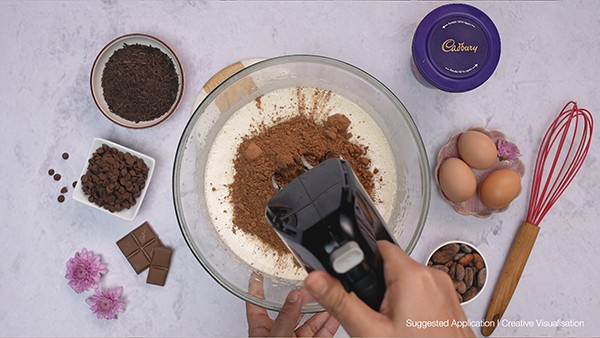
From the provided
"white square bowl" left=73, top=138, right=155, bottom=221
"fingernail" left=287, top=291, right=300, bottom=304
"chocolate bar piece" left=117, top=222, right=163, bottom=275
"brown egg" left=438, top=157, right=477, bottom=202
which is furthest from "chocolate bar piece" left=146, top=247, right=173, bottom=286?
"brown egg" left=438, top=157, right=477, bottom=202

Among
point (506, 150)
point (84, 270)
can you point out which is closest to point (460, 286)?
point (506, 150)

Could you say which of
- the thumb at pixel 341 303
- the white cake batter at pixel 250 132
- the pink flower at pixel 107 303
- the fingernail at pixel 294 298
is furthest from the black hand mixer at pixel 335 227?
the pink flower at pixel 107 303

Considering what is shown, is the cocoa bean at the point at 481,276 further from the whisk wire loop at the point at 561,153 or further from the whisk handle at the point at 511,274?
the whisk wire loop at the point at 561,153

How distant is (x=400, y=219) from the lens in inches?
52.0

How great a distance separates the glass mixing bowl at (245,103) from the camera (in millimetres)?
1277

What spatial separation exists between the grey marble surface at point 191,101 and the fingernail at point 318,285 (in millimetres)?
693

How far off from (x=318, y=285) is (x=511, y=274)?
840mm

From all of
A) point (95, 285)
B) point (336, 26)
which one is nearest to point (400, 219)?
point (336, 26)

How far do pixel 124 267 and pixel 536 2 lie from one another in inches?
57.0

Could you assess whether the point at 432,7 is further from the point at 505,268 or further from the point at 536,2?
the point at 505,268

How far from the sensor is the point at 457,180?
1308 mm

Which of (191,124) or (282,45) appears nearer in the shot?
(191,124)

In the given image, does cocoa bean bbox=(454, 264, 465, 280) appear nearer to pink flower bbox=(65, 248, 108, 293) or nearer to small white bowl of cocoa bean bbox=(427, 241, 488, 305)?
small white bowl of cocoa bean bbox=(427, 241, 488, 305)

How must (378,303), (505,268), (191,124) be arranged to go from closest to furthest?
1. (378,303)
2. (191,124)
3. (505,268)
